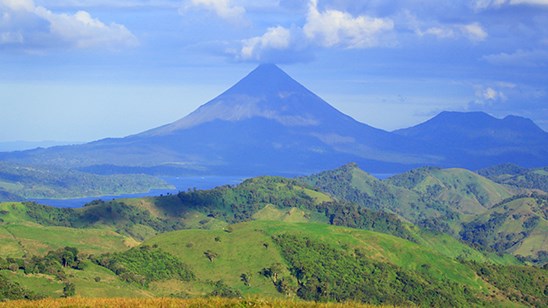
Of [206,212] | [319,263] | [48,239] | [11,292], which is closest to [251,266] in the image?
[319,263]

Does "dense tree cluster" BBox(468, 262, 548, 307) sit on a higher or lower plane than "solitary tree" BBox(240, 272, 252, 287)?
lower

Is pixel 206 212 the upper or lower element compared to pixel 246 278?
upper

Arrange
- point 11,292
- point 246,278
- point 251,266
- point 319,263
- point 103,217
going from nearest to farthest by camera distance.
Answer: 1. point 11,292
2. point 246,278
3. point 251,266
4. point 319,263
5. point 103,217

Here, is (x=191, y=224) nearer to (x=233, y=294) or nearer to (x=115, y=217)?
(x=115, y=217)

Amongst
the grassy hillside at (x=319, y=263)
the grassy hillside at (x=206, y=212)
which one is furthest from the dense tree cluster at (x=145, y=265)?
the grassy hillside at (x=206, y=212)

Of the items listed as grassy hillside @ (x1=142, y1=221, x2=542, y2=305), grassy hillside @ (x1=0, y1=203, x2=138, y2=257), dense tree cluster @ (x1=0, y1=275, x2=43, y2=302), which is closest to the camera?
dense tree cluster @ (x1=0, y1=275, x2=43, y2=302)

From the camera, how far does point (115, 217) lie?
160875mm

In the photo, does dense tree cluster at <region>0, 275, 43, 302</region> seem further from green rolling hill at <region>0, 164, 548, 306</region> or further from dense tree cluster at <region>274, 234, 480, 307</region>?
dense tree cluster at <region>274, 234, 480, 307</region>

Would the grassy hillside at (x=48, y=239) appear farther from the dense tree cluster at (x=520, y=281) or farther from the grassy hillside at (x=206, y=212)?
the dense tree cluster at (x=520, y=281)

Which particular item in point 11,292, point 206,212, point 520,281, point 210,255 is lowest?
point 520,281

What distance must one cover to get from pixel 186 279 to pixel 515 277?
159 ft

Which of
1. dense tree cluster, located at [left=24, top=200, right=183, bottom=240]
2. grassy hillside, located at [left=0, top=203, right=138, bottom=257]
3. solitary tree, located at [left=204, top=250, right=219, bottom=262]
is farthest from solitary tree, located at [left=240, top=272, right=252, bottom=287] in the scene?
dense tree cluster, located at [left=24, top=200, right=183, bottom=240]

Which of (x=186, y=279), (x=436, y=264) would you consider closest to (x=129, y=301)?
(x=186, y=279)

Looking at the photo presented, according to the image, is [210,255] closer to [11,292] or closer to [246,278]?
[246,278]
